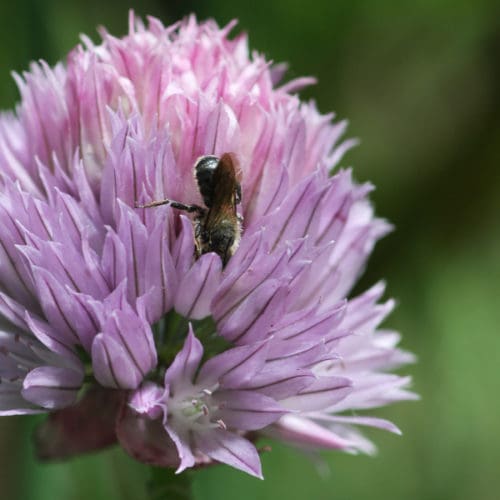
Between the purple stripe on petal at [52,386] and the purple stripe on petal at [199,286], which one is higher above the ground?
the purple stripe on petal at [199,286]

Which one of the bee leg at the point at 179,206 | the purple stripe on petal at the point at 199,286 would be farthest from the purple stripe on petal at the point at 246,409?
the bee leg at the point at 179,206

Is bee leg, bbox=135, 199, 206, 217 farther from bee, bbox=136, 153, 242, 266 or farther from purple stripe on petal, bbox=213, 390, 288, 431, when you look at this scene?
purple stripe on petal, bbox=213, 390, 288, 431

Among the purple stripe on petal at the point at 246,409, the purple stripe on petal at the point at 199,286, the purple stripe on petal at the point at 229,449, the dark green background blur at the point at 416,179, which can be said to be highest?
the dark green background blur at the point at 416,179

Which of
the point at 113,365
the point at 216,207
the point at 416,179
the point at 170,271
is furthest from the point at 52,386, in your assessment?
the point at 416,179

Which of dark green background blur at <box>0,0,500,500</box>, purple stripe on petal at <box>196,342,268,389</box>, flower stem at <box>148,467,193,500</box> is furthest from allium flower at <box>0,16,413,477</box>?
dark green background blur at <box>0,0,500,500</box>

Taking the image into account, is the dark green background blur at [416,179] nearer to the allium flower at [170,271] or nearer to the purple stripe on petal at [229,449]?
the allium flower at [170,271]

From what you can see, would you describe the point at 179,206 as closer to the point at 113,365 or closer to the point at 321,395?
the point at 113,365

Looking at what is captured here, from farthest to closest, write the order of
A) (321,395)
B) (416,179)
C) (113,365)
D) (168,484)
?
(416,179) < (168,484) < (321,395) < (113,365)
